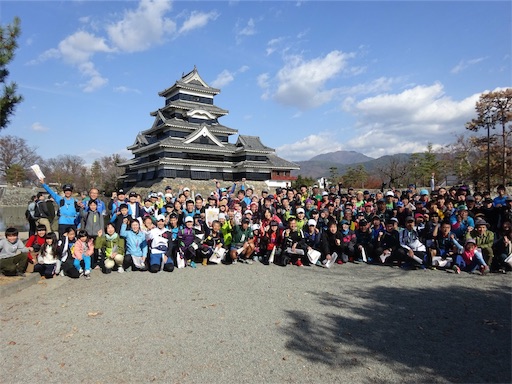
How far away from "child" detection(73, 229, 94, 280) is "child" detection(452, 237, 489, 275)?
790cm

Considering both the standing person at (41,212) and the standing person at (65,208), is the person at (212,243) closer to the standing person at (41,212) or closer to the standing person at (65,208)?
the standing person at (65,208)

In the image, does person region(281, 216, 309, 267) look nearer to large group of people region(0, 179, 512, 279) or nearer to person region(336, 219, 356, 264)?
large group of people region(0, 179, 512, 279)

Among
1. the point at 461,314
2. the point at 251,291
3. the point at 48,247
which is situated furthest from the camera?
the point at 48,247

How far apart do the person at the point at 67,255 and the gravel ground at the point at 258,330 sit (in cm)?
21

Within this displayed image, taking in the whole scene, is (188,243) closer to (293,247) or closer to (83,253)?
(83,253)

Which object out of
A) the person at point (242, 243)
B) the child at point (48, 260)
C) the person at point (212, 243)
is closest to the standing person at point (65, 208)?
the child at point (48, 260)

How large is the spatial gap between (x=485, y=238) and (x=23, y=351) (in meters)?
8.39

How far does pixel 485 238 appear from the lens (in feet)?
22.6

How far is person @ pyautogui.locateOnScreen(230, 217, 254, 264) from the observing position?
7941mm

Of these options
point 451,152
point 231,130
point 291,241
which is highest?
point 231,130

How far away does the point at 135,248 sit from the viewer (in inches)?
280

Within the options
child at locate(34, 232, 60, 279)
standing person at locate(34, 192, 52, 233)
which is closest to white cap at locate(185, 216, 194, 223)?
child at locate(34, 232, 60, 279)

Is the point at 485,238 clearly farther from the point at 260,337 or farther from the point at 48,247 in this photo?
the point at 48,247

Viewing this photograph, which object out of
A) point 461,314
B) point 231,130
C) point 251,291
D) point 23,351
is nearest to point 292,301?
point 251,291
